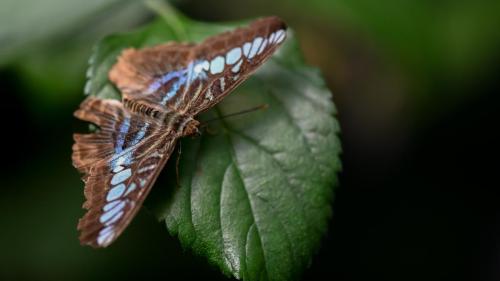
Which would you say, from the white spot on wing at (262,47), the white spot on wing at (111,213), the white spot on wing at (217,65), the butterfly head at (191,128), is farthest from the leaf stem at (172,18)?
the white spot on wing at (111,213)

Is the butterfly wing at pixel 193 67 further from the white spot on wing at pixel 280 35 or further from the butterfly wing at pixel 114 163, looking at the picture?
the butterfly wing at pixel 114 163

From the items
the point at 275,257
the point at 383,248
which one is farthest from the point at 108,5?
the point at 383,248

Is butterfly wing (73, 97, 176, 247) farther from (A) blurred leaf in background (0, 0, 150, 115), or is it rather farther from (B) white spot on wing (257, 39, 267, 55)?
(A) blurred leaf in background (0, 0, 150, 115)

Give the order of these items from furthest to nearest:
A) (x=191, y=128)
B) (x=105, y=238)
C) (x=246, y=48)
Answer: (x=246, y=48) → (x=191, y=128) → (x=105, y=238)

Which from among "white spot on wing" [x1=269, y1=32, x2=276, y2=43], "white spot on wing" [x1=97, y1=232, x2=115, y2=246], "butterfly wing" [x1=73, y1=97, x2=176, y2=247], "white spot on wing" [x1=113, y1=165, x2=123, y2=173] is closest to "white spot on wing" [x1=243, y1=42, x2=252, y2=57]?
"white spot on wing" [x1=269, y1=32, x2=276, y2=43]

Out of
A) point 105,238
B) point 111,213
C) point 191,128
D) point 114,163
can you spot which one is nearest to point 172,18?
point 191,128

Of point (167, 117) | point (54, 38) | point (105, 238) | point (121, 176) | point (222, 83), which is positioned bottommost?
point (105, 238)

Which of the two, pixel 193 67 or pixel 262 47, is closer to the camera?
pixel 262 47

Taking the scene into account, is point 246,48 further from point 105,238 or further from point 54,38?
point 54,38
